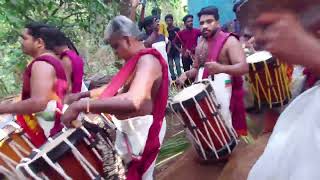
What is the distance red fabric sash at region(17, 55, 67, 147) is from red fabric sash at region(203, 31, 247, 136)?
54.1 inches

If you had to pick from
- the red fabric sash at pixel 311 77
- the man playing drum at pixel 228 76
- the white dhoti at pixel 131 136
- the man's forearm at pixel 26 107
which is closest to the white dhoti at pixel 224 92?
the man playing drum at pixel 228 76

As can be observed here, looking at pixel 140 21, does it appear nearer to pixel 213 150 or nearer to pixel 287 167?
pixel 213 150

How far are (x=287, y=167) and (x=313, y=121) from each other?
0.35 ft

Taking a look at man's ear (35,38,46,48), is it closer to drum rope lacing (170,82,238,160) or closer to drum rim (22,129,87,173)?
drum rope lacing (170,82,238,160)

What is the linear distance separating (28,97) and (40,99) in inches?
12.1

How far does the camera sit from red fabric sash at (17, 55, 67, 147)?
3609mm

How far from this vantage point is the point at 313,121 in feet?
3.36

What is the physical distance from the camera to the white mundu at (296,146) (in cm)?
102

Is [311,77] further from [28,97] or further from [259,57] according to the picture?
[259,57]

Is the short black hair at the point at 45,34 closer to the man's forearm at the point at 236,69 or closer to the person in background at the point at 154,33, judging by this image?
the man's forearm at the point at 236,69

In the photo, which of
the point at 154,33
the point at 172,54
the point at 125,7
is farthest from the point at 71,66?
the point at 172,54

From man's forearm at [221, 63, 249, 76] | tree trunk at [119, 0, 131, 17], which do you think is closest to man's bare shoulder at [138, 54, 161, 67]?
man's forearm at [221, 63, 249, 76]

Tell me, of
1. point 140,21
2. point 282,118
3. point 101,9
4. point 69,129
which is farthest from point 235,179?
point 140,21

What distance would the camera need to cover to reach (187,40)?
394 inches
